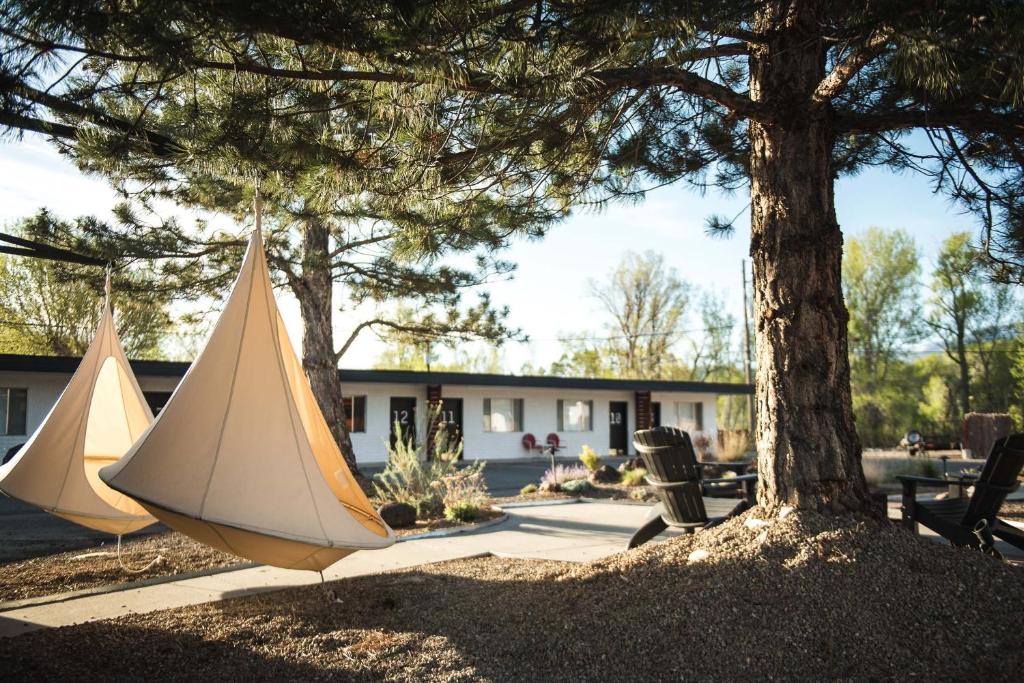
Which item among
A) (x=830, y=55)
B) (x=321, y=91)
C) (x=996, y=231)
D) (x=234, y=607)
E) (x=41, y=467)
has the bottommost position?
(x=234, y=607)

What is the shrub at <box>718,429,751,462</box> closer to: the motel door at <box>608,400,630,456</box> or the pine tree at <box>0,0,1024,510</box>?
the pine tree at <box>0,0,1024,510</box>

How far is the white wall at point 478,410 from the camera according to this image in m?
19.0

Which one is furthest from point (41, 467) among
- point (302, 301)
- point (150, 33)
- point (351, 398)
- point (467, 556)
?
point (351, 398)

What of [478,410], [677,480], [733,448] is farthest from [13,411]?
[677,480]

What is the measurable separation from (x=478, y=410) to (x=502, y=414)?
112 centimetres

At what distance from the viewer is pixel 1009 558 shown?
236 inches

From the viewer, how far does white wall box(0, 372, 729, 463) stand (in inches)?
746

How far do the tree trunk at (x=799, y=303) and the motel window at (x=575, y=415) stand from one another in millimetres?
23563

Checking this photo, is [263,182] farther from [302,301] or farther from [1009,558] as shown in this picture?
[302,301]

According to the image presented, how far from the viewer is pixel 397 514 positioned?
351 inches

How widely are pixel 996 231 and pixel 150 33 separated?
6103mm

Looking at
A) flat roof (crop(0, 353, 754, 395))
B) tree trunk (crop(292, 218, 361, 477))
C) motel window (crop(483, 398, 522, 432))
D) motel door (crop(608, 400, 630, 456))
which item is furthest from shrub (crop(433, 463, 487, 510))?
motel door (crop(608, 400, 630, 456))

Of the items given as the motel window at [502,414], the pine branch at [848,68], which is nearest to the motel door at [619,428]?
the motel window at [502,414]

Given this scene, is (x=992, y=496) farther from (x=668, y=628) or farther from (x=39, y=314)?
(x=39, y=314)
